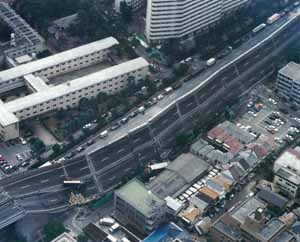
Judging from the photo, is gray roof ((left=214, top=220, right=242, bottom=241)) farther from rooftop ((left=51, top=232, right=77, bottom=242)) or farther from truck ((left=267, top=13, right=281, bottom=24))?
truck ((left=267, top=13, right=281, bottom=24))

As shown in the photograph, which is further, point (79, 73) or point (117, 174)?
point (79, 73)

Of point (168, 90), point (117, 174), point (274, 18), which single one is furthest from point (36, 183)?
point (274, 18)

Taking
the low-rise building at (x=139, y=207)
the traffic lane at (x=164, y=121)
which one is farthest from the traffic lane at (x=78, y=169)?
the traffic lane at (x=164, y=121)

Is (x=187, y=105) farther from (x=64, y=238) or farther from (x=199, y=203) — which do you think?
(x=64, y=238)

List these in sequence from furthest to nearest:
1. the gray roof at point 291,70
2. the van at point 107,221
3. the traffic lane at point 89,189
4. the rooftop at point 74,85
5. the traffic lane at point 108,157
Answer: the gray roof at point 291,70 → the rooftop at point 74,85 → the traffic lane at point 108,157 → the traffic lane at point 89,189 → the van at point 107,221

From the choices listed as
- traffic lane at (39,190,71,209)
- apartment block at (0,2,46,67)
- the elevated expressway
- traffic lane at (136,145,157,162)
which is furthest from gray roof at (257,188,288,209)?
apartment block at (0,2,46,67)

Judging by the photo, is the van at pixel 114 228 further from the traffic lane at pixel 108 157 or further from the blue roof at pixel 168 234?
the traffic lane at pixel 108 157
